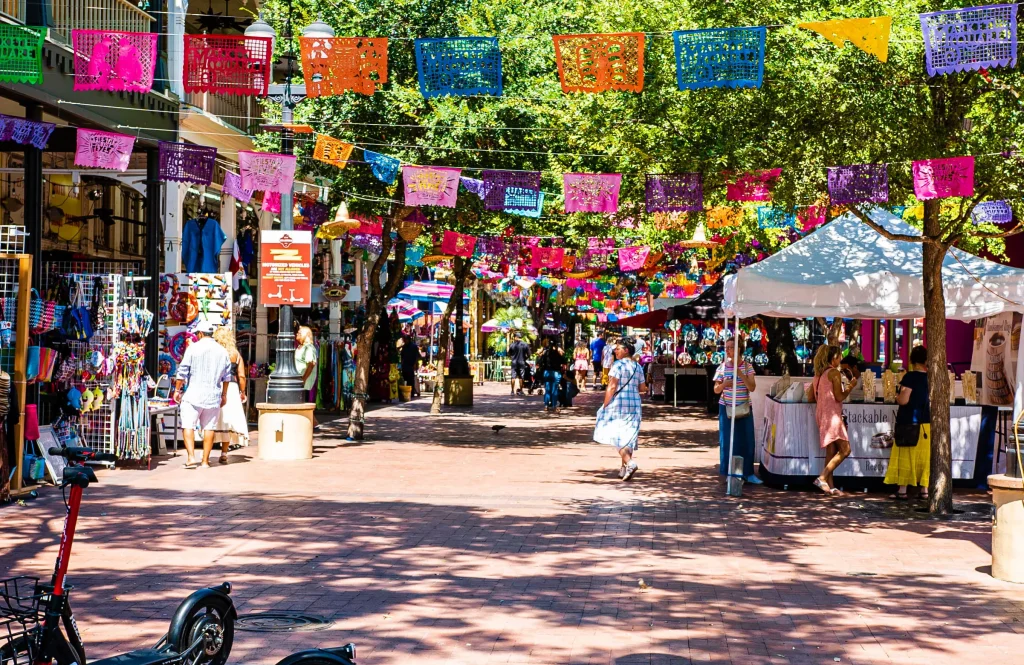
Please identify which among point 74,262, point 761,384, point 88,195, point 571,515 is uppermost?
point 88,195

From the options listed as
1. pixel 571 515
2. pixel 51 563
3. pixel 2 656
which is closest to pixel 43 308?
pixel 51 563

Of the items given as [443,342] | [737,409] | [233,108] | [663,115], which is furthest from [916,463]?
[443,342]

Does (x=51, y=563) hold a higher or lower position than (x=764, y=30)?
lower

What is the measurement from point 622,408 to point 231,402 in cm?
554

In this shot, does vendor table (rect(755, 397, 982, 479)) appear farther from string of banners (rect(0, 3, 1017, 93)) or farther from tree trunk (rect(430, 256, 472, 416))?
tree trunk (rect(430, 256, 472, 416))

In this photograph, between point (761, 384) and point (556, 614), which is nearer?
point (556, 614)

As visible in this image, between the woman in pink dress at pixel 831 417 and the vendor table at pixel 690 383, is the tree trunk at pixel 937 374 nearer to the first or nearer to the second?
the woman in pink dress at pixel 831 417

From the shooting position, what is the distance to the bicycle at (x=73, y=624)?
514 cm

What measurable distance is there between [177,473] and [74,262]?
377 cm

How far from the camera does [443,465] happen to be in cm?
1720

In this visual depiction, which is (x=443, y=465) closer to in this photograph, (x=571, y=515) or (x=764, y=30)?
(x=571, y=515)

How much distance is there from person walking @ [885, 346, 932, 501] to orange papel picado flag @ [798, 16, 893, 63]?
4086mm

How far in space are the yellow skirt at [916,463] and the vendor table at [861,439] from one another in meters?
0.74

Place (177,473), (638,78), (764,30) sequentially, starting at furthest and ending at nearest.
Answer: (177,473) → (638,78) → (764,30)
